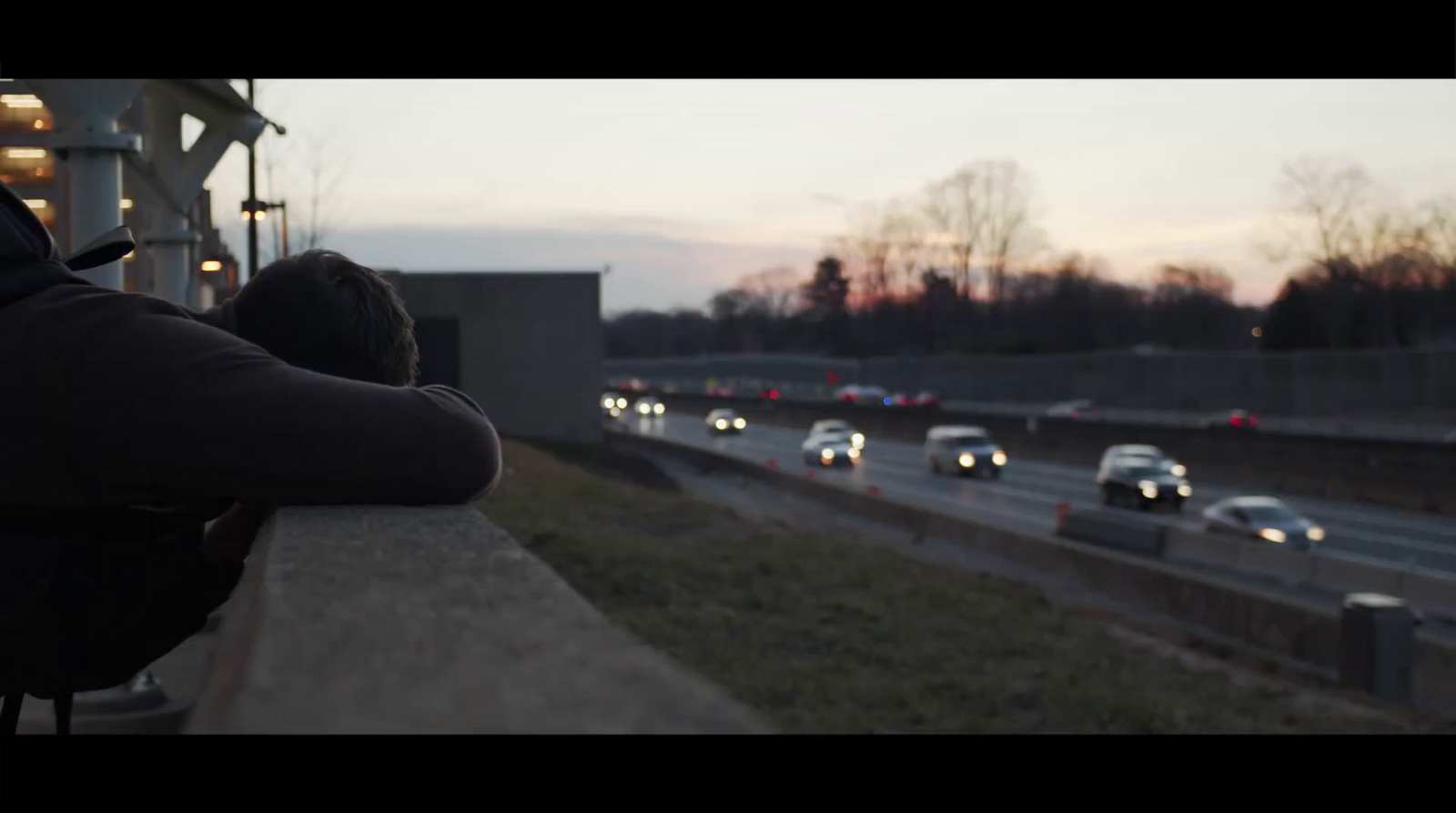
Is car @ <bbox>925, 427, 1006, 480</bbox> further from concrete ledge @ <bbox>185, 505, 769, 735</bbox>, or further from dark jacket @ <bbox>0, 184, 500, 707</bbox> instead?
concrete ledge @ <bbox>185, 505, 769, 735</bbox>

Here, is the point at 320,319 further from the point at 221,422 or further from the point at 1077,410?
the point at 1077,410

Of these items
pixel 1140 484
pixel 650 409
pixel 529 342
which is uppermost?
pixel 529 342

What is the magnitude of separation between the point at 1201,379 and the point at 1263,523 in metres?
43.1

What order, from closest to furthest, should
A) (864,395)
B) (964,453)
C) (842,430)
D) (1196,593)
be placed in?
(1196,593) < (964,453) < (842,430) < (864,395)

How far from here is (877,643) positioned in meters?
18.2

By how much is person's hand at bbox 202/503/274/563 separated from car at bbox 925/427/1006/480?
48.9 meters

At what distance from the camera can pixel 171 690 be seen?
10773 millimetres

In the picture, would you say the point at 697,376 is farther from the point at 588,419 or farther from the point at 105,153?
the point at 105,153

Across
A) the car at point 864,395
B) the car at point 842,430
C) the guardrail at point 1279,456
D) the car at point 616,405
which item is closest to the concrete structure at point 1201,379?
the car at point 864,395

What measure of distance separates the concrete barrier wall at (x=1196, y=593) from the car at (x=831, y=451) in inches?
746

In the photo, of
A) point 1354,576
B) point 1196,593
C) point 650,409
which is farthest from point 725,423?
point 1196,593
